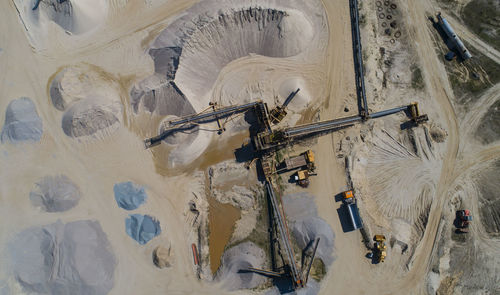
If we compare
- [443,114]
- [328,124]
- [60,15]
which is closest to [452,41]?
[443,114]

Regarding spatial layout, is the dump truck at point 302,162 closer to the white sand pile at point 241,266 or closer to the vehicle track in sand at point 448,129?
the white sand pile at point 241,266

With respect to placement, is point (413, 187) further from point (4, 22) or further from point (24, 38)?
point (4, 22)

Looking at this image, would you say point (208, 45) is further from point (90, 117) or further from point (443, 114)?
point (443, 114)

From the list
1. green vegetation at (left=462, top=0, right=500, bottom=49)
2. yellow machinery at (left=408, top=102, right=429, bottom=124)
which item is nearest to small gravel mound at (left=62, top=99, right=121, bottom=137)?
yellow machinery at (left=408, top=102, right=429, bottom=124)

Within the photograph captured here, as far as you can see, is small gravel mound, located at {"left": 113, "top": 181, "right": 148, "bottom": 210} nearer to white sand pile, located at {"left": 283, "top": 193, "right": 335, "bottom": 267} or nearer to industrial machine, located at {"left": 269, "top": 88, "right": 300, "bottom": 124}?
white sand pile, located at {"left": 283, "top": 193, "right": 335, "bottom": 267}

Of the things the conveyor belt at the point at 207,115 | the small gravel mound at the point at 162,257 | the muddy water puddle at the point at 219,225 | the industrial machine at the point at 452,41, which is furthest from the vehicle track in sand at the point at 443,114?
the small gravel mound at the point at 162,257

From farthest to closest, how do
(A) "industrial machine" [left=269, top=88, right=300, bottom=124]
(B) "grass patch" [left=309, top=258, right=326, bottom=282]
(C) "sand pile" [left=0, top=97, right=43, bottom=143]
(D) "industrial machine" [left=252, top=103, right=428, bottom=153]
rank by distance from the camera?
(C) "sand pile" [left=0, top=97, right=43, bottom=143] < (A) "industrial machine" [left=269, top=88, right=300, bottom=124] < (B) "grass patch" [left=309, top=258, right=326, bottom=282] < (D) "industrial machine" [left=252, top=103, right=428, bottom=153]
